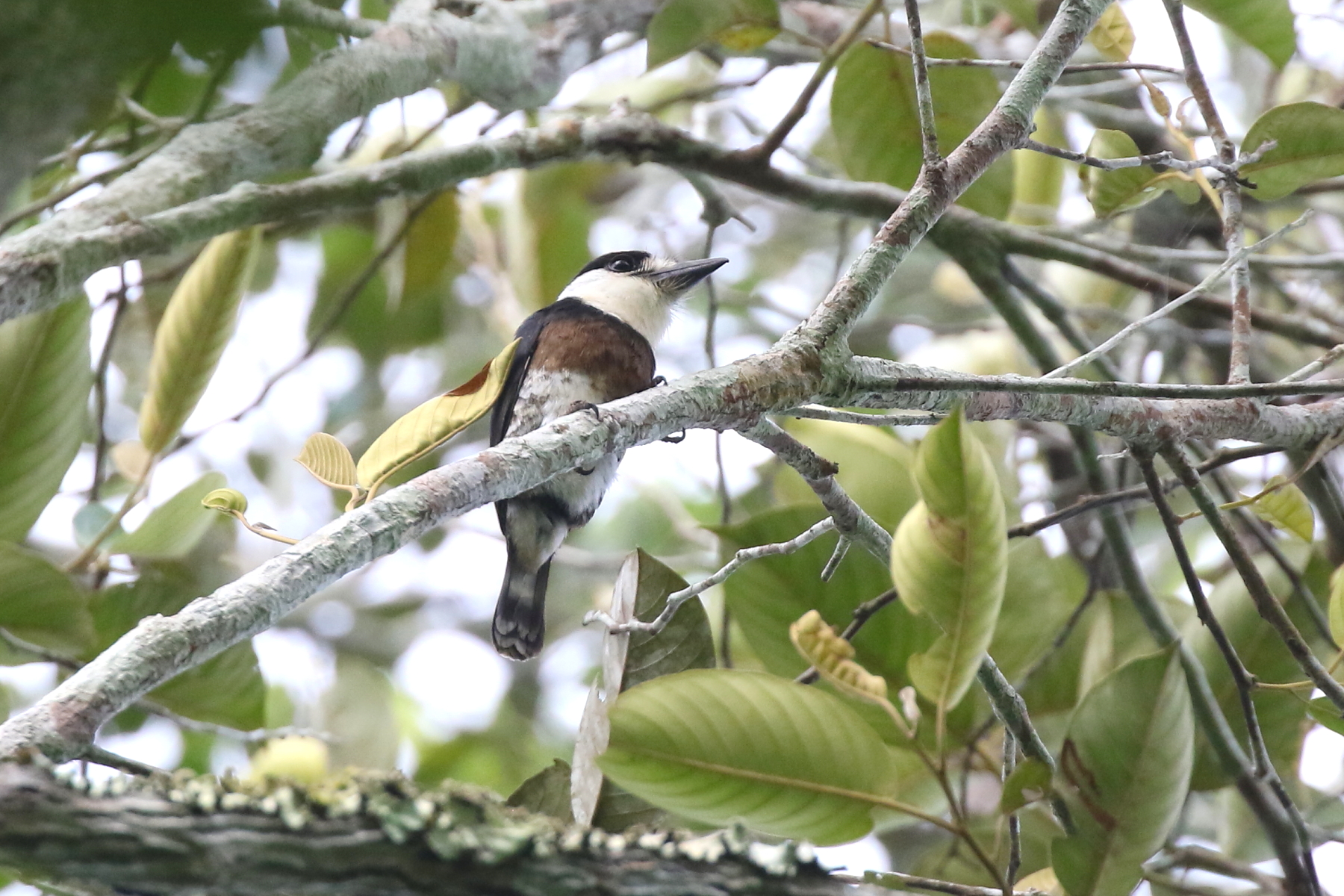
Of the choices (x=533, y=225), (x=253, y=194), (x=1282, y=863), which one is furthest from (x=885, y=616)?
(x=533, y=225)

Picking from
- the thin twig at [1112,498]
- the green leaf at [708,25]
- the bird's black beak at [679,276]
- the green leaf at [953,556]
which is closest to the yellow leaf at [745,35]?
the green leaf at [708,25]

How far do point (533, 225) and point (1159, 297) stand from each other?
168cm

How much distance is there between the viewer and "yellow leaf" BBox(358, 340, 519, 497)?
1261mm

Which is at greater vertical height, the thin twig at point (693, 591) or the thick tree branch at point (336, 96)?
the thick tree branch at point (336, 96)

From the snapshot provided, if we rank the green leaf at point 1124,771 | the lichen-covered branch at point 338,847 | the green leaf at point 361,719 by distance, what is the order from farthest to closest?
1. the green leaf at point 361,719
2. the green leaf at point 1124,771
3. the lichen-covered branch at point 338,847

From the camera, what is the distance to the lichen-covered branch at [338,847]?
0.73 m

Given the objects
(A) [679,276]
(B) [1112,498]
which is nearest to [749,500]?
→ (A) [679,276]

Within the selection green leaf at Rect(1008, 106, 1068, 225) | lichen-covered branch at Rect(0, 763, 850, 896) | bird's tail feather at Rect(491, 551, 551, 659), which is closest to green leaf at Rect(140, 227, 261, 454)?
bird's tail feather at Rect(491, 551, 551, 659)

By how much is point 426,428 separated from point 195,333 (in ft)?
3.03

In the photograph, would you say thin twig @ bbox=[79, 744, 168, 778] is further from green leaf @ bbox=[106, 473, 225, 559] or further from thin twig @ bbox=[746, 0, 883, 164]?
thin twig @ bbox=[746, 0, 883, 164]

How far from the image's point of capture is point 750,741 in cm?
103

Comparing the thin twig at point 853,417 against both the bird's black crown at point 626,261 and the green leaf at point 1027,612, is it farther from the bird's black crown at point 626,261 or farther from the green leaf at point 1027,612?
the bird's black crown at point 626,261

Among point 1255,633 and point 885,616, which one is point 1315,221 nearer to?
point 1255,633

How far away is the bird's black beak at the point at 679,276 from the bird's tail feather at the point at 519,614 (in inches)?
31.0
